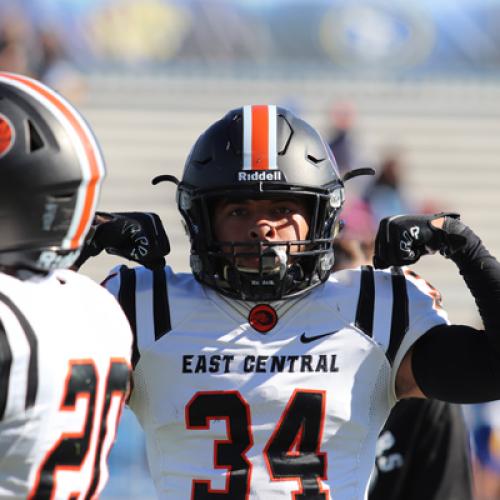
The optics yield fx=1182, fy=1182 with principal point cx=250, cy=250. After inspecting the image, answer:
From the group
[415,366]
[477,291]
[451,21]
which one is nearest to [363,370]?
[415,366]

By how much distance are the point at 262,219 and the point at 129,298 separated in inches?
14.6

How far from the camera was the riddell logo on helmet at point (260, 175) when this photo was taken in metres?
2.82

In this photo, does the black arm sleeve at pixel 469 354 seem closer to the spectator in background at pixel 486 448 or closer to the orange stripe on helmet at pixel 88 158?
the orange stripe on helmet at pixel 88 158

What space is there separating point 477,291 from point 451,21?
8756 millimetres

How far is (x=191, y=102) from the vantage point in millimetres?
Answer: 10805

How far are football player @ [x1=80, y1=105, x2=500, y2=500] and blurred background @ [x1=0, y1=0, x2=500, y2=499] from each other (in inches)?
277

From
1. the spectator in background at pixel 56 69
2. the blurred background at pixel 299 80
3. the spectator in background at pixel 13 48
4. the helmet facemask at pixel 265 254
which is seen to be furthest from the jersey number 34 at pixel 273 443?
the blurred background at pixel 299 80

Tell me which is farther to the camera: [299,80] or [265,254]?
[299,80]

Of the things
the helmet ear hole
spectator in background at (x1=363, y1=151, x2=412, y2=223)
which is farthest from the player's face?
→ spectator in background at (x1=363, y1=151, x2=412, y2=223)

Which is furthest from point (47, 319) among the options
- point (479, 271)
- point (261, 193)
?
Answer: point (479, 271)

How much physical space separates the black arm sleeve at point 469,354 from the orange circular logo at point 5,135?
116cm

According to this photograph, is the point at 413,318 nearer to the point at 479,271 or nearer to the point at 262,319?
the point at 479,271

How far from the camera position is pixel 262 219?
284 centimetres

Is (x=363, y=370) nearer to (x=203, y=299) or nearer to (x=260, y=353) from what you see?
(x=260, y=353)
